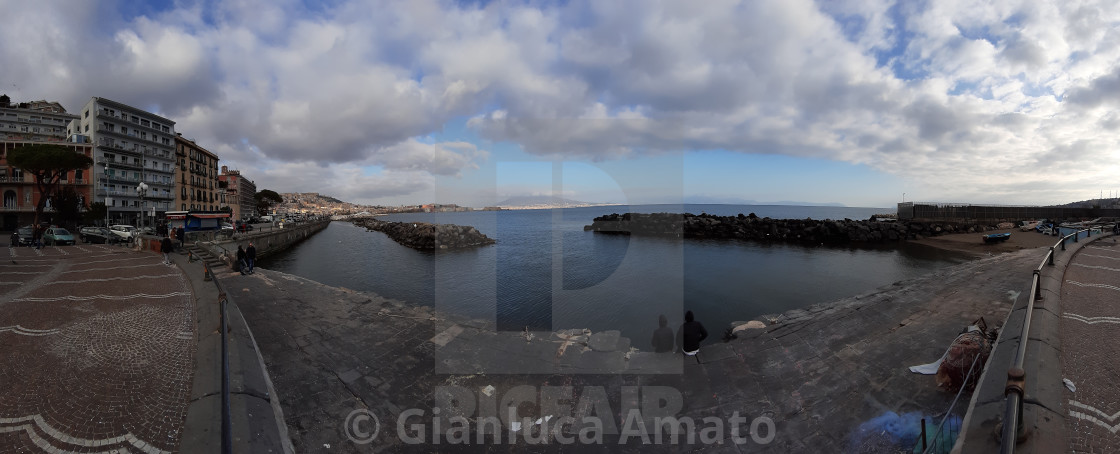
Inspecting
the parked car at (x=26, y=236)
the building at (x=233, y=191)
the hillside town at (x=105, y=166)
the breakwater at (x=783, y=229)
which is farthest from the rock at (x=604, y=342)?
the building at (x=233, y=191)

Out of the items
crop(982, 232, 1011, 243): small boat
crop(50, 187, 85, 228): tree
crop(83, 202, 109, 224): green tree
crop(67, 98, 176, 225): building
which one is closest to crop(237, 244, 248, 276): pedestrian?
crop(83, 202, 109, 224): green tree

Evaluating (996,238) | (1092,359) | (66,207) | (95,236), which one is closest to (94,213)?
(66,207)

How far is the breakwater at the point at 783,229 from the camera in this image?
40.3m

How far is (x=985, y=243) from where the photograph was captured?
33.0 m

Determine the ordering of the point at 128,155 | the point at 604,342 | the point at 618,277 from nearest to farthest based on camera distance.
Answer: the point at 604,342
the point at 618,277
the point at 128,155

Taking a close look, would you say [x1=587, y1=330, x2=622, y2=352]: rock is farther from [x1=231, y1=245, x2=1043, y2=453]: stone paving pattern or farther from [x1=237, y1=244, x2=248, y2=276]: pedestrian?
[x1=237, y1=244, x2=248, y2=276]: pedestrian

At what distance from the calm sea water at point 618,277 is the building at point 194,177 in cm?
3619

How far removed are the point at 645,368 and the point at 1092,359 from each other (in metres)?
6.27

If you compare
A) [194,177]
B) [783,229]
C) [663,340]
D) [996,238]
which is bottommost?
[663,340]

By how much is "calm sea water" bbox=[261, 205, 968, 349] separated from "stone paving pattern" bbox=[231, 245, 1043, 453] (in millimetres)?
4018

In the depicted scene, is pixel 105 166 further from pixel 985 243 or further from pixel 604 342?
pixel 985 243

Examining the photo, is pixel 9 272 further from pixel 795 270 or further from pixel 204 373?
pixel 795 270

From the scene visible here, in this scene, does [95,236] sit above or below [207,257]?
above

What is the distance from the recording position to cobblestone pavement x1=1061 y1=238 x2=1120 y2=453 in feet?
12.1
